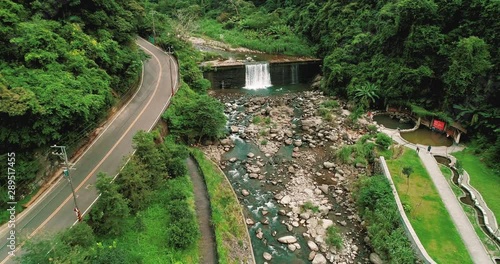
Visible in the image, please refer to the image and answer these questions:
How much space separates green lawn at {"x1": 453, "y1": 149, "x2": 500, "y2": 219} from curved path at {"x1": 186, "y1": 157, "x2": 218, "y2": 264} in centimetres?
2033

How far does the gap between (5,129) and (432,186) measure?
99.7 feet

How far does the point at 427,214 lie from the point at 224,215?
14.6 meters

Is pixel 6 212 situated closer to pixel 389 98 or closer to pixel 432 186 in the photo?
pixel 432 186

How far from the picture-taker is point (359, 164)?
100 ft

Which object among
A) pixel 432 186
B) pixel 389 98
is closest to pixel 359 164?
pixel 432 186

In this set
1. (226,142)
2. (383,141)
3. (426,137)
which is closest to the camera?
(383,141)

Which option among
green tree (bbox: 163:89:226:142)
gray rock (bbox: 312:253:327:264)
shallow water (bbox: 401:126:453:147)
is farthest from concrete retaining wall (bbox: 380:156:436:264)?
green tree (bbox: 163:89:226:142)

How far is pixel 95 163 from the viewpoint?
77.2ft

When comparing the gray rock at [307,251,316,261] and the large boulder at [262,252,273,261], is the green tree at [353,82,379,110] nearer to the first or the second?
the gray rock at [307,251,316,261]

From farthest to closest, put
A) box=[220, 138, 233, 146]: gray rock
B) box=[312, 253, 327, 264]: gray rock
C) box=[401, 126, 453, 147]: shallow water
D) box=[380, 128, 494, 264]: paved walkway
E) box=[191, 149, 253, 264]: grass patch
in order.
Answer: box=[220, 138, 233, 146]: gray rock < box=[401, 126, 453, 147]: shallow water < box=[312, 253, 327, 264]: gray rock < box=[191, 149, 253, 264]: grass patch < box=[380, 128, 494, 264]: paved walkway

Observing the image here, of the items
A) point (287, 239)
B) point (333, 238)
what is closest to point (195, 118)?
point (287, 239)

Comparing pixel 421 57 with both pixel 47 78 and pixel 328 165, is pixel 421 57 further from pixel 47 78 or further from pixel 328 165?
pixel 47 78

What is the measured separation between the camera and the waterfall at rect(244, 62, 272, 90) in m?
50.9

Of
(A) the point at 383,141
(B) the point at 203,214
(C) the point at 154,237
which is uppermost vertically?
(A) the point at 383,141
